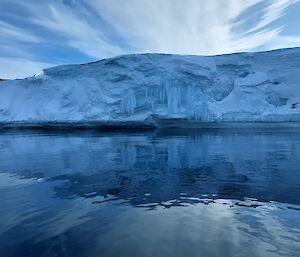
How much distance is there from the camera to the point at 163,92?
2953 centimetres

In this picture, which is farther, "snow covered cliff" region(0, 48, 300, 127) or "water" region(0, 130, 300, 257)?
"snow covered cliff" region(0, 48, 300, 127)

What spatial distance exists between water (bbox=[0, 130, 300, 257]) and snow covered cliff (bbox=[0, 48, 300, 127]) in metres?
18.8

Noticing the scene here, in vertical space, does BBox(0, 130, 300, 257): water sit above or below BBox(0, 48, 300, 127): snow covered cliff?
below

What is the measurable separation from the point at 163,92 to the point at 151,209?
2468 centimetres

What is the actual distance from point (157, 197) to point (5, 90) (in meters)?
32.8

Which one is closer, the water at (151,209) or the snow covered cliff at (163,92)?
the water at (151,209)

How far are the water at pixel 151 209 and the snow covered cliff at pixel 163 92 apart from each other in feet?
61.7

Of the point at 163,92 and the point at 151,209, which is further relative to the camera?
the point at 163,92

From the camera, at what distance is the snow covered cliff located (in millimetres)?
28453

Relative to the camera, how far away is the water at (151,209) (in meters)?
3.81

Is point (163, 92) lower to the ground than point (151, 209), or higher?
higher

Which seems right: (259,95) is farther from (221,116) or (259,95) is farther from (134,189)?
(134,189)

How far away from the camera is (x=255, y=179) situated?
7613mm

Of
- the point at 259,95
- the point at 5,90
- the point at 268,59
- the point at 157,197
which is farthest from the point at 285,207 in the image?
the point at 5,90
